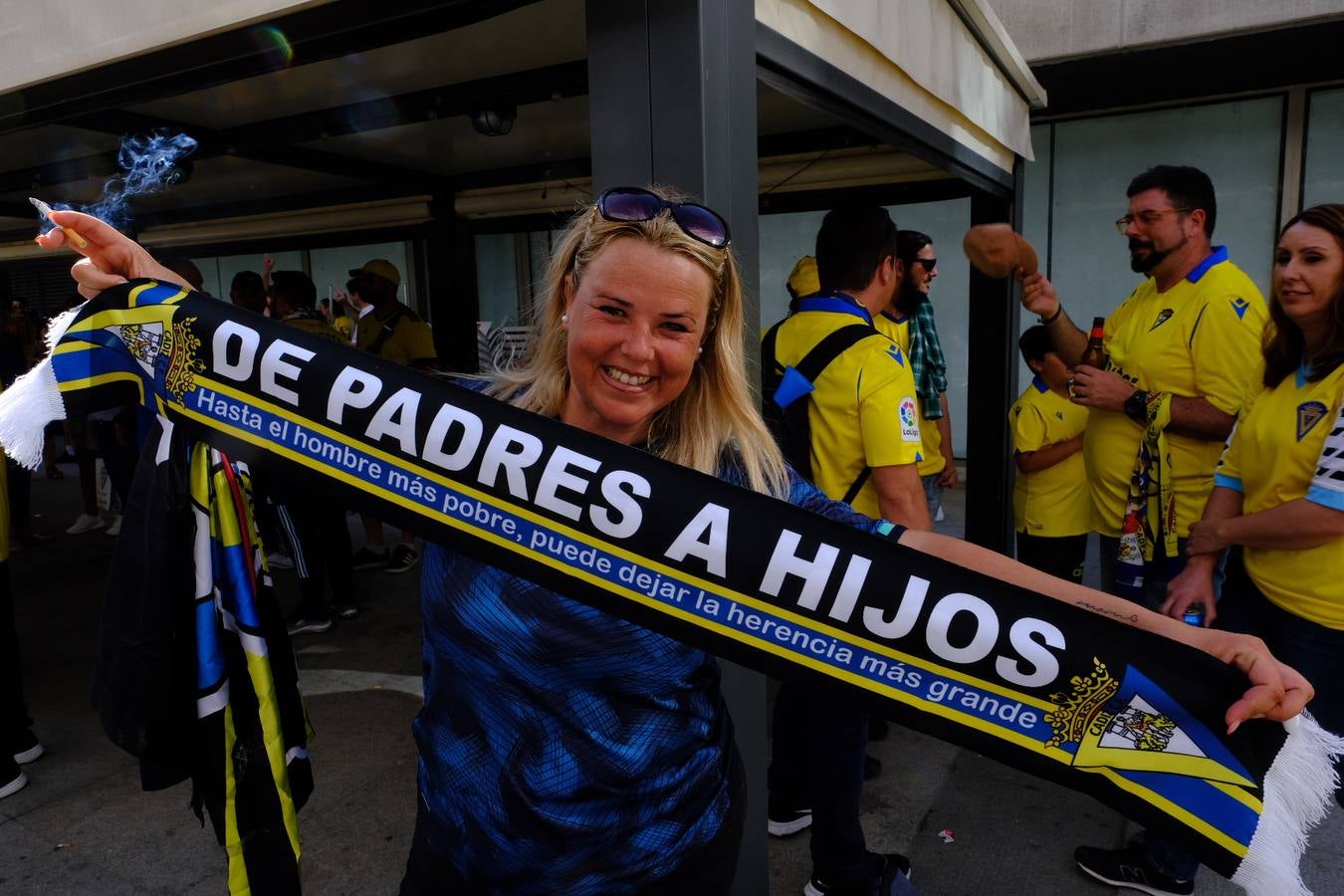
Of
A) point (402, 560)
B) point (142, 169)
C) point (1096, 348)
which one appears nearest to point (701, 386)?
point (1096, 348)

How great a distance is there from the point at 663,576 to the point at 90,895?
2.87 meters

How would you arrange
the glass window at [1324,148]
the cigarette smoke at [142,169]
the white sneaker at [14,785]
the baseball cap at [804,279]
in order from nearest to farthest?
1. the white sneaker at [14,785]
2. the baseball cap at [804,279]
3. the cigarette smoke at [142,169]
4. the glass window at [1324,148]

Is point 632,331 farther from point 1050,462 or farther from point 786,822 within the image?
point 1050,462

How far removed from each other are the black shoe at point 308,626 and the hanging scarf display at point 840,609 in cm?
436

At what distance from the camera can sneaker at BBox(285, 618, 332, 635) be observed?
520 centimetres

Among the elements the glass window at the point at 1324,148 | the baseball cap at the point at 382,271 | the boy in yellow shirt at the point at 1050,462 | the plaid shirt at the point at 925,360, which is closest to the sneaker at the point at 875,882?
the boy in yellow shirt at the point at 1050,462

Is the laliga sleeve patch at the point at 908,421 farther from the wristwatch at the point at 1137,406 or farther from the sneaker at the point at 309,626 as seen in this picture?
the sneaker at the point at 309,626

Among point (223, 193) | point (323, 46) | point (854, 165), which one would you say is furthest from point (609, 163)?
point (223, 193)

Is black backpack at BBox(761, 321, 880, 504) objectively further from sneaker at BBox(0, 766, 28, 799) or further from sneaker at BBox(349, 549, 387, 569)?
sneaker at BBox(349, 549, 387, 569)

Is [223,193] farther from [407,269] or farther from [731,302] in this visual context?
[731,302]

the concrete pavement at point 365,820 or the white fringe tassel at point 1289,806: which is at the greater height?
the white fringe tassel at point 1289,806

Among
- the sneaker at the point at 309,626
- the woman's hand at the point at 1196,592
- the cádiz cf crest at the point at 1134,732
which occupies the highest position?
the cádiz cf crest at the point at 1134,732

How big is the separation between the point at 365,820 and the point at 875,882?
193 cm

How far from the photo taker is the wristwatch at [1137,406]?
10.0 ft
